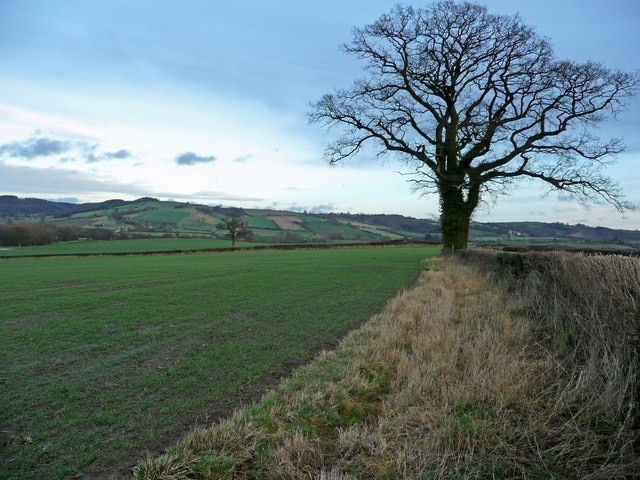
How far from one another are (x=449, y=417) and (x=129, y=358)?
624 cm

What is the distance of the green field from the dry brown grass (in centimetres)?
112

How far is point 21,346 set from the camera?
8820 millimetres

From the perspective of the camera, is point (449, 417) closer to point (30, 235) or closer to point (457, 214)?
point (457, 214)

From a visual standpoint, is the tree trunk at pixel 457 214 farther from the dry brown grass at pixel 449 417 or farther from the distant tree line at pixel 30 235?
the distant tree line at pixel 30 235

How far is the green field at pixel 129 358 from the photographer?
473 cm

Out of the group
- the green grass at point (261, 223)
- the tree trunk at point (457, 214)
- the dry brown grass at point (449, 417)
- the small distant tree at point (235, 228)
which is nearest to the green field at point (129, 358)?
the dry brown grass at point (449, 417)

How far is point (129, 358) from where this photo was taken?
8.10 meters

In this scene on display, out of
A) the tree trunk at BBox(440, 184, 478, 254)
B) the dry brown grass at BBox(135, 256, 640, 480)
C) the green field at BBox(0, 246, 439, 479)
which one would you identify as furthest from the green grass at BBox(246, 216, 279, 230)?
the dry brown grass at BBox(135, 256, 640, 480)

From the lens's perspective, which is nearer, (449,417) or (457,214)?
(449,417)

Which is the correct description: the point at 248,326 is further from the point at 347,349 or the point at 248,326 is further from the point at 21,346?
the point at 21,346

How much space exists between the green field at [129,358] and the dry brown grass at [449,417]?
112 centimetres

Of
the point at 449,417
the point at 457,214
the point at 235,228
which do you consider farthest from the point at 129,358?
the point at 235,228

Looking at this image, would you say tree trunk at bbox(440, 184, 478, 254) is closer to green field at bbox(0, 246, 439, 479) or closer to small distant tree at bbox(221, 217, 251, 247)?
green field at bbox(0, 246, 439, 479)

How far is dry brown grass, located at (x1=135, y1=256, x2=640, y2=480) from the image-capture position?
3.70 meters
